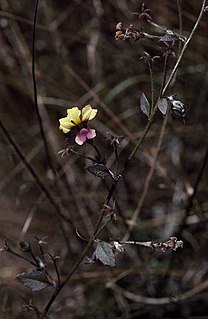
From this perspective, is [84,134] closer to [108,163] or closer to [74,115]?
[74,115]

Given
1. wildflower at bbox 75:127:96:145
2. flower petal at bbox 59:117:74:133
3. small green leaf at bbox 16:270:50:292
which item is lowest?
small green leaf at bbox 16:270:50:292

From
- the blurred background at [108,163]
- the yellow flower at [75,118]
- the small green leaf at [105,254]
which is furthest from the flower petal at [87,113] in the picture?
the blurred background at [108,163]

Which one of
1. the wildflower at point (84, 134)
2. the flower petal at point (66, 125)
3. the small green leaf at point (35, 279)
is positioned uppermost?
the flower petal at point (66, 125)

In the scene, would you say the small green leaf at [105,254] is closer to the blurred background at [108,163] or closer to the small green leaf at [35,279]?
the small green leaf at [35,279]

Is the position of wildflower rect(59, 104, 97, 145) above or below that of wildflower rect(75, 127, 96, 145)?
above

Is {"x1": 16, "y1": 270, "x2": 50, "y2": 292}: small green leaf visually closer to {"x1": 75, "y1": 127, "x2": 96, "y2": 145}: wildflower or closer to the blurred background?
{"x1": 75, "y1": 127, "x2": 96, "y2": 145}: wildflower

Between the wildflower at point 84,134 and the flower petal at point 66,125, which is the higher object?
the flower petal at point 66,125

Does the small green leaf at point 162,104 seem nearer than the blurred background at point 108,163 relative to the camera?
Yes

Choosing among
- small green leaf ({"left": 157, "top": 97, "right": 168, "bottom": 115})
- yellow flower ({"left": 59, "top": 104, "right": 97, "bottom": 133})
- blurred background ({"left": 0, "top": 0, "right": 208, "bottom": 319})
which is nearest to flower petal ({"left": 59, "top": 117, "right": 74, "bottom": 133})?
yellow flower ({"left": 59, "top": 104, "right": 97, "bottom": 133})
